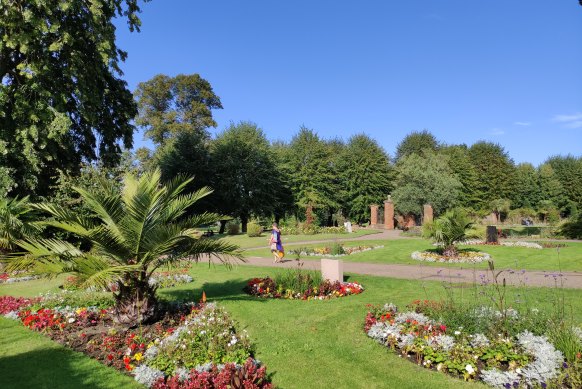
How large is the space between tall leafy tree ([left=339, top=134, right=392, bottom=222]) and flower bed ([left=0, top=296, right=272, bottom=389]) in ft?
139

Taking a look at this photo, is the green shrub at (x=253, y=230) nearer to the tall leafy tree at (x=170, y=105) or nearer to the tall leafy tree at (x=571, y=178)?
the tall leafy tree at (x=170, y=105)

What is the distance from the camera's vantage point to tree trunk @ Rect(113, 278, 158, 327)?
7.75 m

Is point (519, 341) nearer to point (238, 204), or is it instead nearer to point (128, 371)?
point (128, 371)

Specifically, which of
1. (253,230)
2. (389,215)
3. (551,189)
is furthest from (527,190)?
(253,230)

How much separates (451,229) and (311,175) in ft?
105

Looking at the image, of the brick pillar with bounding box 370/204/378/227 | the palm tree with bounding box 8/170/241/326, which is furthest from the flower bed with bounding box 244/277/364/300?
the brick pillar with bounding box 370/204/378/227

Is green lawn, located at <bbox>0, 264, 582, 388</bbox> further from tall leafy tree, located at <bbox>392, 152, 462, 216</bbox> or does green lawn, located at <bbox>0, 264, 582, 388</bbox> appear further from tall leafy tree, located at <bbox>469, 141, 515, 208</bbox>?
tall leafy tree, located at <bbox>469, 141, 515, 208</bbox>

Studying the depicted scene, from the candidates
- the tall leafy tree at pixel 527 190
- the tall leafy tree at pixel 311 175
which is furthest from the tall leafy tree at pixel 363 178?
the tall leafy tree at pixel 527 190

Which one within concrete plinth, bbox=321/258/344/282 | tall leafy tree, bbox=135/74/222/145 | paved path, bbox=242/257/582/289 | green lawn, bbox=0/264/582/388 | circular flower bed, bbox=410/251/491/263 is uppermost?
tall leafy tree, bbox=135/74/222/145

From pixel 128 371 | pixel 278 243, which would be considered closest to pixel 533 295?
pixel 128 371

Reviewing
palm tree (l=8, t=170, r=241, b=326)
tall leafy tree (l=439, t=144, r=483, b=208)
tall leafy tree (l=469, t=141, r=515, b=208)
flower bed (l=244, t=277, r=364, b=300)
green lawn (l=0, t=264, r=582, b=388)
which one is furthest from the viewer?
tall leafy tree (l=469, t=141, r=515, b=208)

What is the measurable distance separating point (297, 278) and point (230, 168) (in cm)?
2978

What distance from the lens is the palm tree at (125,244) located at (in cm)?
719

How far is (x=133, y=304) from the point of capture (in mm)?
7789
